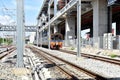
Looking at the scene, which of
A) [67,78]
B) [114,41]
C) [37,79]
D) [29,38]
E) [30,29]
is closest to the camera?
[37,79]

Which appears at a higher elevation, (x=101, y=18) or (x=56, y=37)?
(x=101, y=18)

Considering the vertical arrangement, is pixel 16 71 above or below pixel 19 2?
below

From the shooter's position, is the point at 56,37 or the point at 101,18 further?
the point at 56,37

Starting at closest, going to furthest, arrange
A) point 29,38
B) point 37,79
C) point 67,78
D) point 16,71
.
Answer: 1. point 37,79
2. point 67,78
3. point 16,71
4. point 29,38

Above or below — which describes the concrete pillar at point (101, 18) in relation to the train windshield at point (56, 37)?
above

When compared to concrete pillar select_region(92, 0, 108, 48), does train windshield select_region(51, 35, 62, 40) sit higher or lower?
lower

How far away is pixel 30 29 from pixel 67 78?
12779cm

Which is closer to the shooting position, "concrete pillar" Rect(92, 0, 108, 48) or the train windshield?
"concrete pillar" Rect(92, 0, 108, 48)

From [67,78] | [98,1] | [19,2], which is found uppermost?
[98,1]

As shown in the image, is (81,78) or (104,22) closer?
(81,78)

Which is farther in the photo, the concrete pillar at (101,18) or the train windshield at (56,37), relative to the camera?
the train windshield at (56,37)

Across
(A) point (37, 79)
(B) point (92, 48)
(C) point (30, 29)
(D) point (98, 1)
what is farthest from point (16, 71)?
(C) point (30, 29)

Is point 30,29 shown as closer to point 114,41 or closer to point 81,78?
point 114,41

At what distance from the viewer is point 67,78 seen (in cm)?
1192
